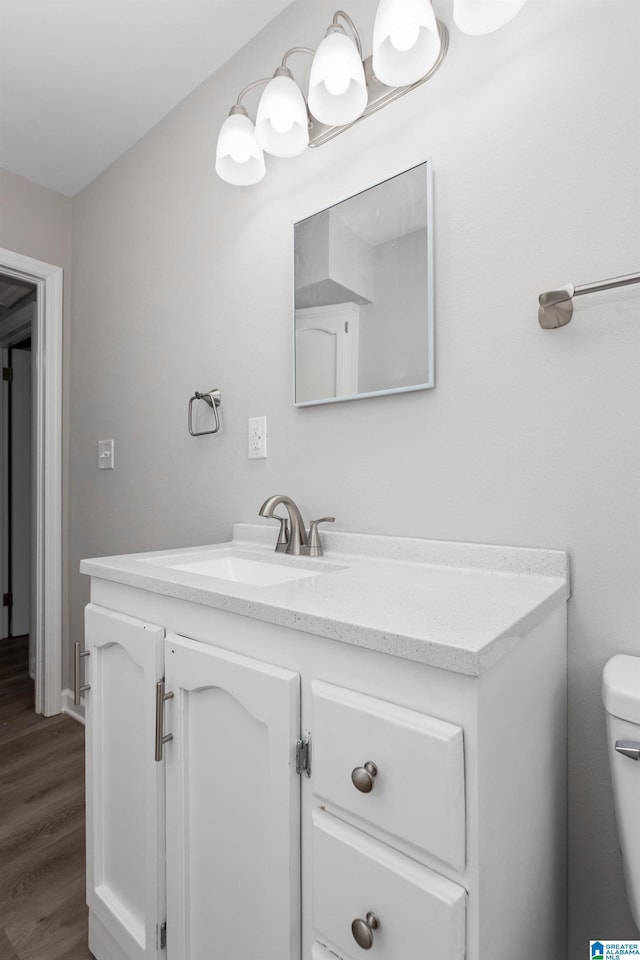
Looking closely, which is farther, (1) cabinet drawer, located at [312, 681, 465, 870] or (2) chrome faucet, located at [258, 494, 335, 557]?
(2) chrome faucet, located at [258, 494, 335, 557]

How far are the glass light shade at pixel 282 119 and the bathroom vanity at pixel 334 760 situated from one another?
1.08 metres

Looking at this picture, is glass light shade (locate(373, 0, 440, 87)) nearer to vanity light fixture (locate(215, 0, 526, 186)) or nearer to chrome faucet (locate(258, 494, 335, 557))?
vanity light fixture (locate(215, 0, 526, 186))

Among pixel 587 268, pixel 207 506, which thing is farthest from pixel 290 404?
pixel 587 268

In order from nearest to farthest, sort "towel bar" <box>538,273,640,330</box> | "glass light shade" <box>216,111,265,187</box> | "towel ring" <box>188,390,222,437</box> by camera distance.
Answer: "towel bar" <box>538,273,640,330</box>, "glass light shade" <box>216,111,265,187</box>, "towel ring" <box>188,390,222,437</box>

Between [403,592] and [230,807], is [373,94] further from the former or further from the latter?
[230,807]

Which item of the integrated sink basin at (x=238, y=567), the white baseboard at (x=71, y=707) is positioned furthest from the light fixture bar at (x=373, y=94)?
the white baseboard at (x=71, y=707)

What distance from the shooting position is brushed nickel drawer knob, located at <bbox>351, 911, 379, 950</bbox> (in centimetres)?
64

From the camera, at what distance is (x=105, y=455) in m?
2.24

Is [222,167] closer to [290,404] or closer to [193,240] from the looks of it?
[193,240]

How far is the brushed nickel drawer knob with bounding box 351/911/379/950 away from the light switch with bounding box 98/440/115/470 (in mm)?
1919

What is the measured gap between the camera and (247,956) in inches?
32.9

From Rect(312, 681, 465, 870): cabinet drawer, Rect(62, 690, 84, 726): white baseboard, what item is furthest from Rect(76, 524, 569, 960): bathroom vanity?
Rect(62, 690, 84, 726): white baseboard

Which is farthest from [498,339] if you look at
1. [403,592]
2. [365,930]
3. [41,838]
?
[41,838]

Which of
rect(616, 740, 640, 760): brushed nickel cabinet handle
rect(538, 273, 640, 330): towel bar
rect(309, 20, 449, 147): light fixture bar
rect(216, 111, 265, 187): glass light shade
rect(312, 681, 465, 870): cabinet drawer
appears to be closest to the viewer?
rect(312, 681, 465, 870): cabinet drawer
